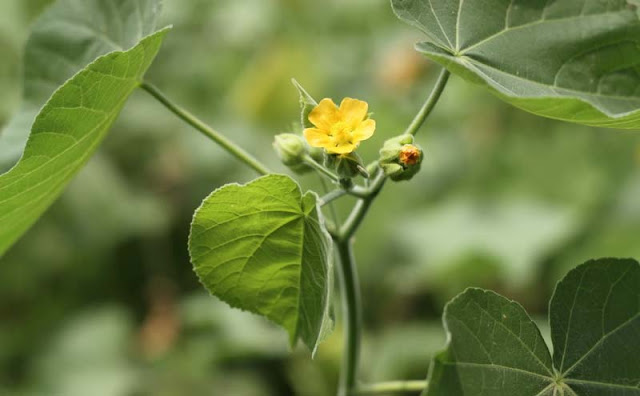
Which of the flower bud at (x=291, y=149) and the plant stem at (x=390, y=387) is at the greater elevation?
the flower bud at (x=291, y=149)

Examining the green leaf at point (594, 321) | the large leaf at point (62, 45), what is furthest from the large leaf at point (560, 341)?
the large leaf at point (62, 45)

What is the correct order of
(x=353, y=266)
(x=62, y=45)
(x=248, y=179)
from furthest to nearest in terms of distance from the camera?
(x=248, y=179), (x=62, y=45), (x=353, y=266)

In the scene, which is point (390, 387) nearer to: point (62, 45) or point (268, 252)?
point (268, 252)

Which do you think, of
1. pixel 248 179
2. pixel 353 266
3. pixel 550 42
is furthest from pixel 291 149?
pixel 248 179

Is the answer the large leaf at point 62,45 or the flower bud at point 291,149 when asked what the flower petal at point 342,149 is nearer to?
the flower bud at point 291,149

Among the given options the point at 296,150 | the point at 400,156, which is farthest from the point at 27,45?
the point at 400,156

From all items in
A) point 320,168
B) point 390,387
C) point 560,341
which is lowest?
point 390,387

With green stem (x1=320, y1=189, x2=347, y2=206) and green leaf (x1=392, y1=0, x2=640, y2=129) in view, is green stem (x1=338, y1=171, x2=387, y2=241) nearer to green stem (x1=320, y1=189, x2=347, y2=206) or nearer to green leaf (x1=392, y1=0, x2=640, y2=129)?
green stem (x1=320, y1=189, x2=347, y2=206)
